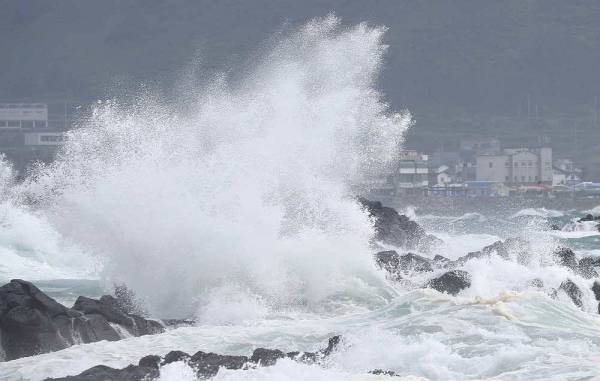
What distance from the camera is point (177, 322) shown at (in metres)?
16.6

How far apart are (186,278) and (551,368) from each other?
265 inches

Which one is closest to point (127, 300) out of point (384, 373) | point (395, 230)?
point (384, 373)

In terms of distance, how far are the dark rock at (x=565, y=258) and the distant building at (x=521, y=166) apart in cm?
7896

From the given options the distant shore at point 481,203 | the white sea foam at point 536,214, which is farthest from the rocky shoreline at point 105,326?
the distant shore at point 481,203

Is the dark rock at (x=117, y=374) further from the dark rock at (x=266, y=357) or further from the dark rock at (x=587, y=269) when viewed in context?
the dark rock at (x=587, y=269)

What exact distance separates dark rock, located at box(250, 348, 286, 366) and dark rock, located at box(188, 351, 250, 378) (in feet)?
0.31

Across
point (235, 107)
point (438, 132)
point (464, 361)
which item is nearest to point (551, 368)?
point (464, 361)

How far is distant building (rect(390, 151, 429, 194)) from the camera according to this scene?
9994 centimetres

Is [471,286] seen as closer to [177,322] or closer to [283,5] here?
[177,322]

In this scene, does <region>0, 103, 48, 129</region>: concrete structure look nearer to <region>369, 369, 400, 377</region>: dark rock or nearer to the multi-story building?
the multi-story building

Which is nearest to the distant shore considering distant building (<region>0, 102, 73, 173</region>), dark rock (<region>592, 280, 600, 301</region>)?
distant building (<region>0, 102, 73, 173</region>)

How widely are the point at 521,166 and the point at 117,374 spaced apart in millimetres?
92254

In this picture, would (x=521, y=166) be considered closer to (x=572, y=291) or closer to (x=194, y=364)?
(x=572, y=291)

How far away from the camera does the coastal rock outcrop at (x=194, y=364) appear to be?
12281 mm
